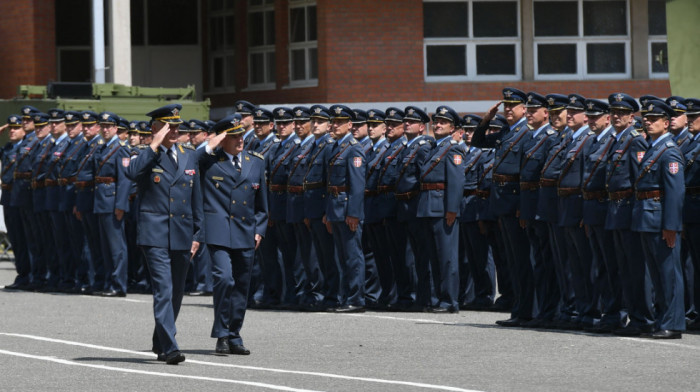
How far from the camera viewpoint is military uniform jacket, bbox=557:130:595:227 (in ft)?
48.2

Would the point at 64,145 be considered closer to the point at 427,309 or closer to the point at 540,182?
the point at 427,309

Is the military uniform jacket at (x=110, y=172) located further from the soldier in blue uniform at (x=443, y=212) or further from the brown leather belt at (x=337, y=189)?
the soldier in blue uniform at (x=443, y=212)

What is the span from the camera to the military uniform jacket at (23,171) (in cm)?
2105

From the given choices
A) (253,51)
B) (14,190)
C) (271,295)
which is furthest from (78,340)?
(253,51)

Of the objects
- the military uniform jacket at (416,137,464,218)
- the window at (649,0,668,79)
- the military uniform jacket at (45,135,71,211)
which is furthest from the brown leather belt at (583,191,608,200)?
the window at (649,0,668,79)

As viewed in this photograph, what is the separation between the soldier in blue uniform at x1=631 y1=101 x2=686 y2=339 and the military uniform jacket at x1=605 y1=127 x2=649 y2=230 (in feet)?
0.28

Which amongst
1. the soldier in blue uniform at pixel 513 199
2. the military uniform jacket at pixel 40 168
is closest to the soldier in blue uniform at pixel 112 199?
the military uniform jacket at pixel 40 168

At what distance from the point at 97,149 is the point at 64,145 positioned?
2.58 ft

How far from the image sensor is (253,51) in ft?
115

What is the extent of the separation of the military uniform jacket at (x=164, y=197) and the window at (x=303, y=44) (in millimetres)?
19263

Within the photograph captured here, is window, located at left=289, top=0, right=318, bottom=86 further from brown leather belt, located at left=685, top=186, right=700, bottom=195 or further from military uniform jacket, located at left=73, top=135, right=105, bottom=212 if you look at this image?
brown leather belt, located at left=685, top=186, right=700, bottom=195

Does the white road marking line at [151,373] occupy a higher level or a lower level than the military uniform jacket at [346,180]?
lower

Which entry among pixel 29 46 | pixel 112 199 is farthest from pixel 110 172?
pixel 29 46

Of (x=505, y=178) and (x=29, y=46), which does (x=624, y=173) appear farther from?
(x=29, y=46)
